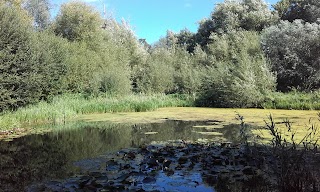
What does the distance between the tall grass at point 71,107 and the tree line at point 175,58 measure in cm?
85

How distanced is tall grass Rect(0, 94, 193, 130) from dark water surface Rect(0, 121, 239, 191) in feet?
5.97

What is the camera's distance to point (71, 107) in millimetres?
15617

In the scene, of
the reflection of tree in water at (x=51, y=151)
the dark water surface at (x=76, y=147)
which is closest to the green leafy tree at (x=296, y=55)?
the dark water surface at (x=76, y=147)

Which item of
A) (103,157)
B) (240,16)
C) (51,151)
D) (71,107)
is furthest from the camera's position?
(240,16)

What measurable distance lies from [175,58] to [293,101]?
16.0m

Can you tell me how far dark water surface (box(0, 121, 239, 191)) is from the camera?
16.6ft

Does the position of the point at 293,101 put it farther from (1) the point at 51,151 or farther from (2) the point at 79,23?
(2) the point at 79,23

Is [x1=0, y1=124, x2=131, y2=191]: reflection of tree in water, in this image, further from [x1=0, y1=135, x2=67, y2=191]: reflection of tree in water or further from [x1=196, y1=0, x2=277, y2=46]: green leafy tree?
[x1=196, y1=0, x2=277, y2=46]: green leafy tree

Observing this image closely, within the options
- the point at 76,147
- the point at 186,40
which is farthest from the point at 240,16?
the point at 76,147

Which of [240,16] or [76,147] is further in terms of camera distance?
[240,16]

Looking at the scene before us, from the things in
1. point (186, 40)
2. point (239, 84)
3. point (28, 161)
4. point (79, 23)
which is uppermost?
point (186, 40)

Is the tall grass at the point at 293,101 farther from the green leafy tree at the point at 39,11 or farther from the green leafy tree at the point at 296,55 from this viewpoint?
the green leafy tree at the point at 39,11

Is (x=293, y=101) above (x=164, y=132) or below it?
above

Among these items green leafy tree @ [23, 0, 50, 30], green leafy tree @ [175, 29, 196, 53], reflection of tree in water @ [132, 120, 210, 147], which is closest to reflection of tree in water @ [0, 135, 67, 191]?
reflection of tree in water @ [132, 120, 210, 147]
